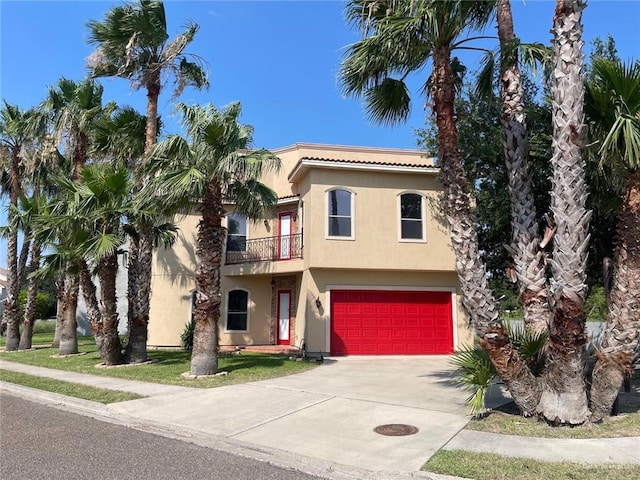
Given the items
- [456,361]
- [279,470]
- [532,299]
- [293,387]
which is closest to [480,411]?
[456,361]

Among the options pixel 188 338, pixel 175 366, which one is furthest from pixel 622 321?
pixel 188 338

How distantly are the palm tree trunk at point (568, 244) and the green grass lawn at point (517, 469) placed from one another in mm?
1763

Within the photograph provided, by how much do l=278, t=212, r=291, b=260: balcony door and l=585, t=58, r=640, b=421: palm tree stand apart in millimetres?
12614

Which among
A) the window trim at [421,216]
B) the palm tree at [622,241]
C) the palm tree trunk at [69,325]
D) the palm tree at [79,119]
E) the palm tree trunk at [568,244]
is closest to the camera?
the palm tree trunk at [568,244]

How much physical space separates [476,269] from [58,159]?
1845 cm

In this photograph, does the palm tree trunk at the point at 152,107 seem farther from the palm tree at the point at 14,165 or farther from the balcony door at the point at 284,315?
the balcony door at the point at 284,315

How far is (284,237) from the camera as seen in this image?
19.2 metres

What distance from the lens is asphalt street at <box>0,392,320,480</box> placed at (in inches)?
212

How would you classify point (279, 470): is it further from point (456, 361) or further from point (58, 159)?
point (58, 159)

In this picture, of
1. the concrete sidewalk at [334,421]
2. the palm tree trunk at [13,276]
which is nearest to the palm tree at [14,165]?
the palm tree trunk at [13,276]

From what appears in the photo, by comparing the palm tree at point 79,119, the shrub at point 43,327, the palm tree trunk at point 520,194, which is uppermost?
the palm tree at point 79,119

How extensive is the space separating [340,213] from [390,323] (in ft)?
15.0

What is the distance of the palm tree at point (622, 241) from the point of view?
711 centimetres

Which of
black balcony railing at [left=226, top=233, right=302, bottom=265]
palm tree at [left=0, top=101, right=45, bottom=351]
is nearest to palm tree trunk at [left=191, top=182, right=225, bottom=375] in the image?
black balcony railing at [left=226, top=233, right=302, bottom=265]
